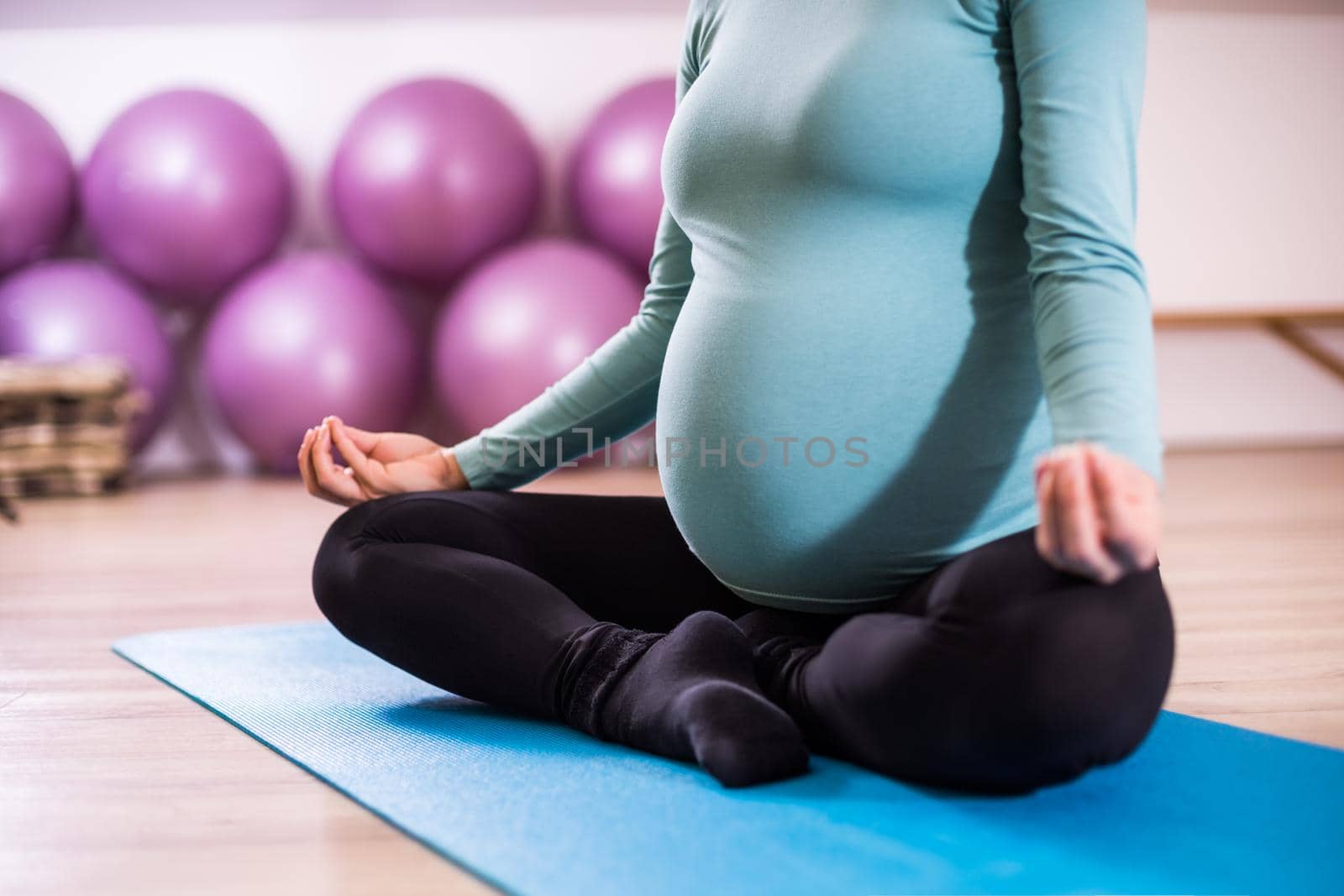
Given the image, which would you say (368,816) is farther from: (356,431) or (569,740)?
(356,431)

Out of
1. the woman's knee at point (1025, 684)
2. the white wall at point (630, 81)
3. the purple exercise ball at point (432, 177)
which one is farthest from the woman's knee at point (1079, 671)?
the white wall at point (630, 81)

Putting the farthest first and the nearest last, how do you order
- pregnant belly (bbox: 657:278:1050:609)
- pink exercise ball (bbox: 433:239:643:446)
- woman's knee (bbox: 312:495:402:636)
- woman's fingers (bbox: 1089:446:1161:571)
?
pink exercise ball (bbox: 433:239:643:446)
woman's knee (bbox: 312:495:402:636)
pregnant belly (bbox: 657:278:1050:609)
woman's fingers (bbox: 1089:446:1161:571)

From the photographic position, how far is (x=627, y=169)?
324 cm

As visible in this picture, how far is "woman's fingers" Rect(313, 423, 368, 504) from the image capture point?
106 cm

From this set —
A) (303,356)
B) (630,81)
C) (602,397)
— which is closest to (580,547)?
(602,397)

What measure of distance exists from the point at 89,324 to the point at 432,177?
907 millimetres

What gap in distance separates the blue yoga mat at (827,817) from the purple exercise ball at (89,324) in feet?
8.19

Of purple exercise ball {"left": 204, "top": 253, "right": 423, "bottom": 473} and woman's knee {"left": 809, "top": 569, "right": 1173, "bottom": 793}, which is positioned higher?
woman's knee {"left": 809, "top": 569, "right": 1173, "bottom": 793}

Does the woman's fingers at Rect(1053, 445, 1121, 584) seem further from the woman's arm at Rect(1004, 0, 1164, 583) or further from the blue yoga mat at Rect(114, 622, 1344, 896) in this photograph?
the blue yoga mat at Rect(114, 622, 1344, 896)

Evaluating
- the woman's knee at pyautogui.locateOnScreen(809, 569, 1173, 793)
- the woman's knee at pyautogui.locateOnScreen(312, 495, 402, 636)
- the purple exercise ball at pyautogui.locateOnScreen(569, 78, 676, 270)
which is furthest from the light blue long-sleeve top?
the purple exercise ball at pyautogui.locateOnScreen(569, 78, 676, 270)

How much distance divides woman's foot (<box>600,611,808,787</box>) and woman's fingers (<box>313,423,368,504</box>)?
0.33 metres

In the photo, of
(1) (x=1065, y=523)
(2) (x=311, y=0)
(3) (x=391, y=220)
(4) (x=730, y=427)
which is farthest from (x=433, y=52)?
(1) (x=1065, y=523)

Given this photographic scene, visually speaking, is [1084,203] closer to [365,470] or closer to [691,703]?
[691,703]

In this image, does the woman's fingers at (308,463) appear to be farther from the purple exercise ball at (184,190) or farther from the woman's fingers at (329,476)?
the purple exercise ball at (184,190)
